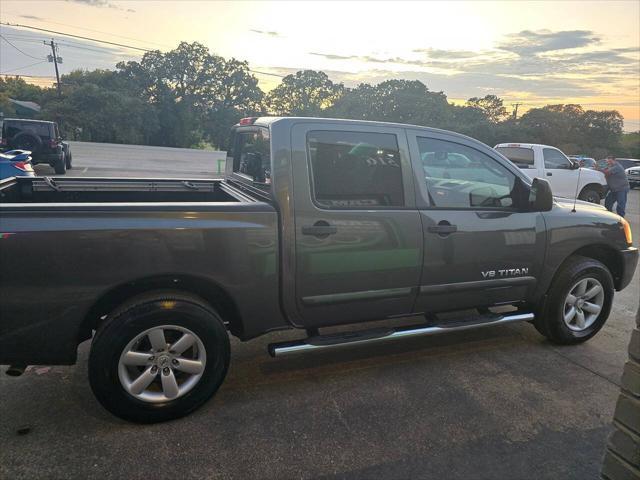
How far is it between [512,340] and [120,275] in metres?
3.36

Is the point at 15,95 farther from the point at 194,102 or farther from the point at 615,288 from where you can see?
the point at 615,288

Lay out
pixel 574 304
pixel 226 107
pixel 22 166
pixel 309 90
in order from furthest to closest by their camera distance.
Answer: pixel 226 107 → pixel 309 90 → pixel 22 166 → pixel 574 304

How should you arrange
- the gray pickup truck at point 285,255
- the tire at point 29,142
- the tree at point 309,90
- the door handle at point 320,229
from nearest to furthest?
the gray pickup truck at point 285,255
the door handle at point 320,229
the tire at point 29,142
the tree at point 309,90

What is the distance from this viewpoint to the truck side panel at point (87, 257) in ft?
7.73

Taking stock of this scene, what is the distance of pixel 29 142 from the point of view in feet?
54.4

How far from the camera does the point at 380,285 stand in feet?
10.4

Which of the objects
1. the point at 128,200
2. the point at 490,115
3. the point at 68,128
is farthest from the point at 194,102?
the point at 128,200

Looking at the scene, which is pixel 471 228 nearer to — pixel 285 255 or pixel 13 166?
pixel 285 255

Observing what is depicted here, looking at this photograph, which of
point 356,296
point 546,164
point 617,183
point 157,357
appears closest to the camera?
point 157,357

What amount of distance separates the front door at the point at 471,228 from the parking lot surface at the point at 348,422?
0.61m

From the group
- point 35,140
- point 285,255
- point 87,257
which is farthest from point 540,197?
point 35,140

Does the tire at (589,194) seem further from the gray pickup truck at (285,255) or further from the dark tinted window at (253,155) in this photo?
the dark tinted window at (253,155)

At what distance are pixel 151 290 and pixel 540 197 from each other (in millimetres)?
2909

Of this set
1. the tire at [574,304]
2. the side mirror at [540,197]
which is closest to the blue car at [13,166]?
the side mirror at [540,197]
